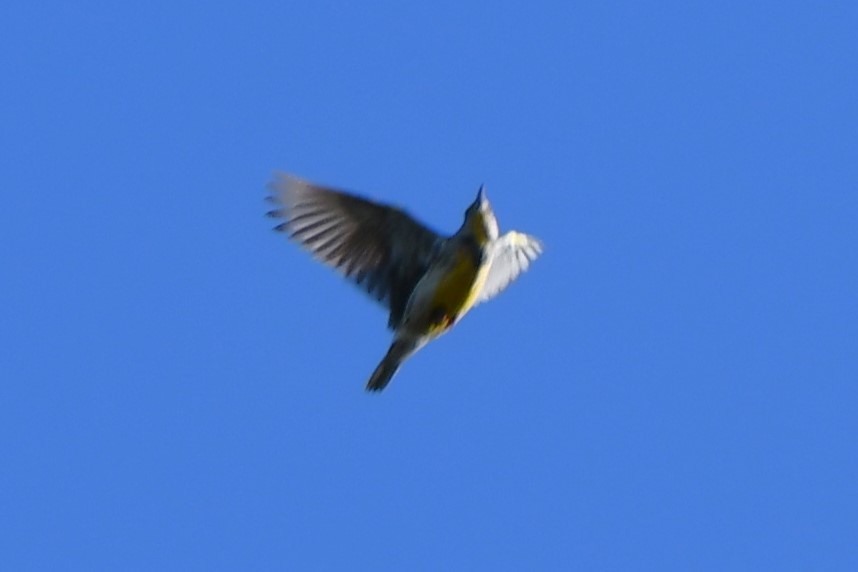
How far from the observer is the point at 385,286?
15859 mm

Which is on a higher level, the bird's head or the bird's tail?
the bird's head

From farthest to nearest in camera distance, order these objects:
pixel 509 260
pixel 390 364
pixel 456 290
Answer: pixel 509 260 < pixel 390 364 < pixel 456 290

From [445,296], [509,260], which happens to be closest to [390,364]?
[445,296]

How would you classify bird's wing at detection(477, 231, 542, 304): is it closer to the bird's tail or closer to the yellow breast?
the yellow breast

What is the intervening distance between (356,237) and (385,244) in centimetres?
22

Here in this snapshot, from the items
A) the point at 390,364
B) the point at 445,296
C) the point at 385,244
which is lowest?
the point at 390,364

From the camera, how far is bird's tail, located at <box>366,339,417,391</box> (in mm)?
15477

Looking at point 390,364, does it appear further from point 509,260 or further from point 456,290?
point 509,260

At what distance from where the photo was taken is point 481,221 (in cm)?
1531

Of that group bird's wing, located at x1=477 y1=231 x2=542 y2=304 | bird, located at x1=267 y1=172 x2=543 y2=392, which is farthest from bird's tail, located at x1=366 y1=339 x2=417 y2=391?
bird's wing, located at x1=477 y1=231 x2=542 y2=304

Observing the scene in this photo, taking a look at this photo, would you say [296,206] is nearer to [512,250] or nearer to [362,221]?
[362,221]

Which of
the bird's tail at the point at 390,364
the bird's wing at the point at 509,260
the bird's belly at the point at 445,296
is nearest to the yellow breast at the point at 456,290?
the bird's belly at the point at 445,296

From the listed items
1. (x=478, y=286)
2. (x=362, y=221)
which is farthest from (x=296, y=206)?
(x=478, y=286)

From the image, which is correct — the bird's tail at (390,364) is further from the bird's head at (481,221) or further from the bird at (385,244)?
the bird's head at (481,221)
